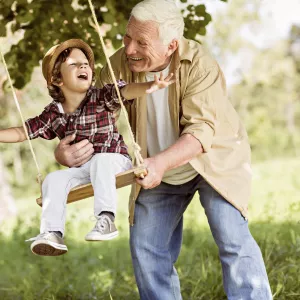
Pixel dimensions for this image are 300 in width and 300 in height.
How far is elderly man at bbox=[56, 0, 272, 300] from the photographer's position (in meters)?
3.35

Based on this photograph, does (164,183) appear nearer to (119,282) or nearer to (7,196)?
(119,282)

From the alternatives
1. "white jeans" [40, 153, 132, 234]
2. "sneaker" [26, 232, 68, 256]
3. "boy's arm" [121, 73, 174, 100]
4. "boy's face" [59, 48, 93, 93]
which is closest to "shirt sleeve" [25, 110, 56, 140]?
"boy's face" [59, 48, 93, 93]

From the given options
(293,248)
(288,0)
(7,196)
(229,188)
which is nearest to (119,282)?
(293,248)

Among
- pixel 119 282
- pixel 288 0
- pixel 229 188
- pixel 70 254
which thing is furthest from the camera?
pixel 288 0

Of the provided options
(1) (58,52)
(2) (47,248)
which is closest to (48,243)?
(2) (47,248)

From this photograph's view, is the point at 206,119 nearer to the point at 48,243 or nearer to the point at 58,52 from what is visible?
the point at 58,52

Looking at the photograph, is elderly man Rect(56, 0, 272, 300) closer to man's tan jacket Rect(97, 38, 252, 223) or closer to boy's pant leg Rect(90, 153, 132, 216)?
man's tan jacket Rect(97, 38, 252, 223)

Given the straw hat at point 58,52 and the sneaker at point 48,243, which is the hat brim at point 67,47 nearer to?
the straw hat at point 58,52

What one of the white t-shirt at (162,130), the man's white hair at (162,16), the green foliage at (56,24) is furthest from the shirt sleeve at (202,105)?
the green foliage at (56,24)

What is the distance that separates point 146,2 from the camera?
3371mm

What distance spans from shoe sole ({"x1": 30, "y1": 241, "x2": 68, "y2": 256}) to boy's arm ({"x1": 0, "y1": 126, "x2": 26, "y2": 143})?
0.57 metres

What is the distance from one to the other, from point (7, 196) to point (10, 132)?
30.6 ft

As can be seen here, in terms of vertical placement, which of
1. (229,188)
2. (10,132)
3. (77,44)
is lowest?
(229,188)

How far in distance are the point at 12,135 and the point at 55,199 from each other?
46cm
